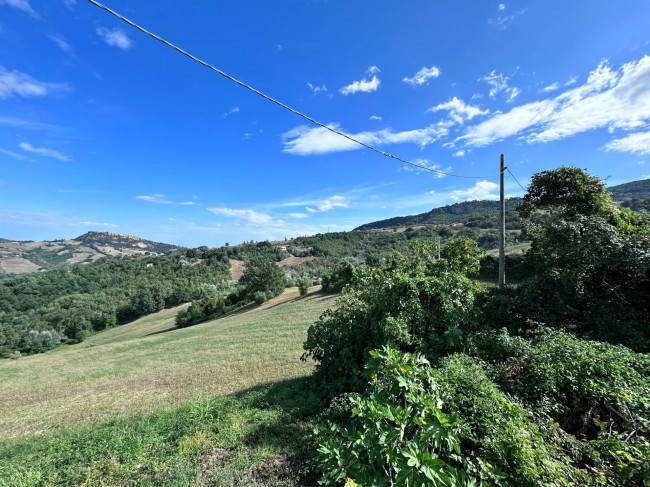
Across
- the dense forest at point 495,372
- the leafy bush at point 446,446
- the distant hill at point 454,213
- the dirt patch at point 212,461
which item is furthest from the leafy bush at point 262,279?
the distant hill at point 454,213

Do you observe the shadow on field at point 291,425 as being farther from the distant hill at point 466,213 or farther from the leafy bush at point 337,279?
the distant hill at point 466,213

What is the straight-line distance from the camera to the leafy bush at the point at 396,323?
4449mm

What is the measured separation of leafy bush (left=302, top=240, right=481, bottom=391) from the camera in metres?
4.45

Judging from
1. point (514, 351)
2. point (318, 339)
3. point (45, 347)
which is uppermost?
point (514, 351)

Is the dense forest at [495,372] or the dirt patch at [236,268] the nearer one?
the dense forest at [495,372]

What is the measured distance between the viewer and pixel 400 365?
248 centimetres

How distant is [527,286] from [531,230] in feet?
19.8

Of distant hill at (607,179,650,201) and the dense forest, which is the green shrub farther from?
distant hill at (607,179,650,201)

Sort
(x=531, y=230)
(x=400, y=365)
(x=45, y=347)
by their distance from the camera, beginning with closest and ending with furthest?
(x=400, y=365), (x=531, y=230), (x=45, y=347)

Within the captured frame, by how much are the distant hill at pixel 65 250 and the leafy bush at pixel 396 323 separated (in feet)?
557

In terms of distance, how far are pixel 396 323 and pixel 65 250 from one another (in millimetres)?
222978

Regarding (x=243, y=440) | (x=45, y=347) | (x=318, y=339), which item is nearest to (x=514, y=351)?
(x=318, y=339)

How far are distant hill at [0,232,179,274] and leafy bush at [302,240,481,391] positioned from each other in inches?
6683

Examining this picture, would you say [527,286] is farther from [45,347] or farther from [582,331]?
[45,347]
